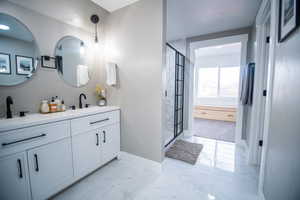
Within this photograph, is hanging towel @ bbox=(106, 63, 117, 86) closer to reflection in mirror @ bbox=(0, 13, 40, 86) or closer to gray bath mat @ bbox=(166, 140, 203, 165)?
reflection in mirror @ bbox=(0, 13, 40, 86)

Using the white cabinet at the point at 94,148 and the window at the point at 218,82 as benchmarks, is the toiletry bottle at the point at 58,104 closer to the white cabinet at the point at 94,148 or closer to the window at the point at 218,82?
the white cabinet at the point at 94,148

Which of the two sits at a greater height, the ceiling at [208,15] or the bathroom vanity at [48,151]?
the ceiling at [208,15]

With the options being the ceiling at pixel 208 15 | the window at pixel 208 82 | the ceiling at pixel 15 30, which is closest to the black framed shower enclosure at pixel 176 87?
the ceiling at pixel 208 15

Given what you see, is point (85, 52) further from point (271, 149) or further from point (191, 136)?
point (191, 136)

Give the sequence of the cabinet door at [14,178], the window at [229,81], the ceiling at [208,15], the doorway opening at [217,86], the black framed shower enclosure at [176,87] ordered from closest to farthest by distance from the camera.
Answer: the cabinet door at [14,178] < the ceiling at [208,15] < the black framed shower enclosure at [176,87] < the doorway opening at [217,86] < the window at [229,81]

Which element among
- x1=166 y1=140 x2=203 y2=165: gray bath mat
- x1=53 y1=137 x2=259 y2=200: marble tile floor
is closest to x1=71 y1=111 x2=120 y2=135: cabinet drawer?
x1=53 y1=137 x2=259 y2=200: marble tile floor

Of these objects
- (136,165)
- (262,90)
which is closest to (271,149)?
(262,90)

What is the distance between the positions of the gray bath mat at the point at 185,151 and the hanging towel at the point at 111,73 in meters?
1.59

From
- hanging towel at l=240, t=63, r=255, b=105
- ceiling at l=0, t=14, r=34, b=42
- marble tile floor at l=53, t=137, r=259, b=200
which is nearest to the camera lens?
ceiling at l=0, t=14, r=34, b=42

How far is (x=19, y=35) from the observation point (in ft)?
4.43

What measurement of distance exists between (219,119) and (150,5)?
4.42 metres

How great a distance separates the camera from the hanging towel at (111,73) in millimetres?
1972

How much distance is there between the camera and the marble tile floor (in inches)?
54.5

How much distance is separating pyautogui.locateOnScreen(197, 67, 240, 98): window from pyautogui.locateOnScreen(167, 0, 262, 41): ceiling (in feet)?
9.16
